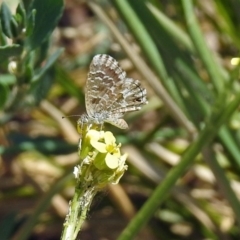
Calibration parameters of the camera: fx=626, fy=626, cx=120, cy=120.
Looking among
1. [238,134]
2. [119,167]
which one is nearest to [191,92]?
[238,134]

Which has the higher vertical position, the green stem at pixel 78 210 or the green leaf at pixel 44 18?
the green leaf at pixel 44 18

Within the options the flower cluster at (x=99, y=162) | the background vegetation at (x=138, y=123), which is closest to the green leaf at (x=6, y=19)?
the background vegetation at (x=138, y=123)

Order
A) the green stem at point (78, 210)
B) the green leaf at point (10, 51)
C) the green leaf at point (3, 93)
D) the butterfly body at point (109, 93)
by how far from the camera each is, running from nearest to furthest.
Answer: the green stem at point (78, 210)
the butterfly body at point (109, 93)
the green leaf at point (10, 51)
the green leaf at point (3, 93)

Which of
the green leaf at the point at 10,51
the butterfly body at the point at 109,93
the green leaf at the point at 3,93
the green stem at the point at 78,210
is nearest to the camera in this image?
the green stem at the point at 78,210

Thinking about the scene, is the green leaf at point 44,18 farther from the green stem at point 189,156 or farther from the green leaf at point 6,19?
the green stem at point 189,156

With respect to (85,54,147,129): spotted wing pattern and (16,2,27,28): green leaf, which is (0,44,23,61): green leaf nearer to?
(16,2,27,28): green leaf

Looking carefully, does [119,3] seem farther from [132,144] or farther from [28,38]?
[132,144]

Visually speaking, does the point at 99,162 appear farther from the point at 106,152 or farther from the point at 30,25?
the point at 30,25

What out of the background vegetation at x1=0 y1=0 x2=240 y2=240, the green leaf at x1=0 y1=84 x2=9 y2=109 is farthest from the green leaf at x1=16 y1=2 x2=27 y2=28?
the green leaf at x1=0 y1=84 x2=9 y2=109

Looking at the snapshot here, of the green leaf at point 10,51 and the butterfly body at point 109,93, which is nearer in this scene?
the butterfly body at point 109,93
